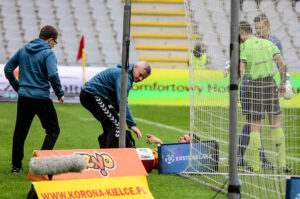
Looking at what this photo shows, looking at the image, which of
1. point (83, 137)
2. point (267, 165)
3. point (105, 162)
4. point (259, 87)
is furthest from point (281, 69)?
point (83, 137)

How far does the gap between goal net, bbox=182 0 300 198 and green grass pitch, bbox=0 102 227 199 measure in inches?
15.3

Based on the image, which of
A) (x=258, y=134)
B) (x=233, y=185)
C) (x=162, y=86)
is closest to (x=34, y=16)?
(x=162, y=86)

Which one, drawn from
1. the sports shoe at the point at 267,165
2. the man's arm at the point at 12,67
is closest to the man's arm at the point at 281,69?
the sports shoe at the point at 267,165

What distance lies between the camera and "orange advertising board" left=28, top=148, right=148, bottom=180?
4.84 meters

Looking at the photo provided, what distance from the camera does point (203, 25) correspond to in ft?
19.8

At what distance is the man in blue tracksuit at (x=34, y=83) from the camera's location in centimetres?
612

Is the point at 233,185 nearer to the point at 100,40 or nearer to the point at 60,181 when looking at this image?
the point at 60,181

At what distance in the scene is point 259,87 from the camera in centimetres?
587

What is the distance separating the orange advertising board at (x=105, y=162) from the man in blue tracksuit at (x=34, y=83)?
3.11ft

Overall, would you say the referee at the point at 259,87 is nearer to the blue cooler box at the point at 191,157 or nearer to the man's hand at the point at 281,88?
the man's hand at the point at 281,88

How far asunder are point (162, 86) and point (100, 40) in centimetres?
600

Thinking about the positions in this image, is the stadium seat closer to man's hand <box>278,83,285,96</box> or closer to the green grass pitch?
man's hand <box>278,83,285,96</box>

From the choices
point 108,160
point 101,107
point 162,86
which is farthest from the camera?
point 162,86

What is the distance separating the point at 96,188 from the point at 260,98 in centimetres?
214
